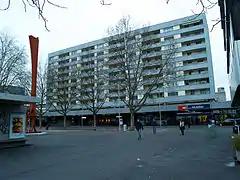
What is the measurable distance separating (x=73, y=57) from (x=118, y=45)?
4366cm

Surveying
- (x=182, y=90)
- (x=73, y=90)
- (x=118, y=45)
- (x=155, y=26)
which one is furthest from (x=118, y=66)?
(x=155, y=26)

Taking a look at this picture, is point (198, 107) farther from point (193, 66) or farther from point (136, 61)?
point (136, 61)

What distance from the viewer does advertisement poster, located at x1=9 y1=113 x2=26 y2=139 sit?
18.0 m

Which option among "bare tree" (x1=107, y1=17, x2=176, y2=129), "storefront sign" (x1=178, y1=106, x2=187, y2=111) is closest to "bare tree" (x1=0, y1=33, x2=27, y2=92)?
"bare tree" (x1=107, y1=17, x2=176, y2=129)

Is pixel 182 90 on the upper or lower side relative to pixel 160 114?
upper

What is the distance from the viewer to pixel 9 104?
1834 cm

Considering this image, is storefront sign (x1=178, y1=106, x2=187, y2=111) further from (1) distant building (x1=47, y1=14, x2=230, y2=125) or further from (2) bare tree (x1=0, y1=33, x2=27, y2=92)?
(2) bare tree (x1=0, y1=33, x2=27, y2=92)

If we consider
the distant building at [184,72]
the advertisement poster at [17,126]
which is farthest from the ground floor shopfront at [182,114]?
the advertisement poster at [17,126]

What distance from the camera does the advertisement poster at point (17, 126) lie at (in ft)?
59.1

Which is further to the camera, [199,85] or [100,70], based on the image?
[199,85]

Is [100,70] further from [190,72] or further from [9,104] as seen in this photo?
[9,104]

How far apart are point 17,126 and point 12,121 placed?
558 mm

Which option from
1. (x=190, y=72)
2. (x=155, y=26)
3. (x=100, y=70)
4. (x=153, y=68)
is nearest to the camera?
(x=153, y=68)

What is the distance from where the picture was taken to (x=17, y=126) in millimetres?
18469
